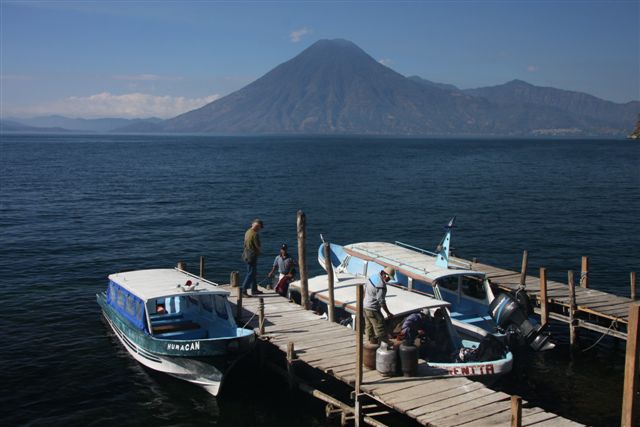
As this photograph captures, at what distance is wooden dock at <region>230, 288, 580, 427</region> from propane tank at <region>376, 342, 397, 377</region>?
0.53 feet

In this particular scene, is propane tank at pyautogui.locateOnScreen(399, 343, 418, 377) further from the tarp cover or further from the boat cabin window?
the tarp cover

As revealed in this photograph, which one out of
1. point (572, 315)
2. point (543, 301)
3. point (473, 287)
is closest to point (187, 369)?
point (473, 287)

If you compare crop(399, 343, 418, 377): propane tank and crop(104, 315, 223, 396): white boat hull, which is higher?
crop(399, 343, 418, 377): propane tank

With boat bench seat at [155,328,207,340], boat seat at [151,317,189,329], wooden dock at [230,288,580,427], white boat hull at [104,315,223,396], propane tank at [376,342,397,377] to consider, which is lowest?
white boat hull at [104,315,223,396]

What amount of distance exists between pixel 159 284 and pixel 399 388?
350 inches

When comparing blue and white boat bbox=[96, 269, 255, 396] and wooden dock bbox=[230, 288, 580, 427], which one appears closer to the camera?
wooden dock bbox=[230, 288, 580, 427]

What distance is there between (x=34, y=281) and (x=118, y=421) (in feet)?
49.7

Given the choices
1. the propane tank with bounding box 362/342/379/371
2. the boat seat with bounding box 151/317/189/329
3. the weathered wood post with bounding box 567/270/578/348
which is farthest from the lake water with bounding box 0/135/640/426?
the propane tank with bounding box 362/342/379/371

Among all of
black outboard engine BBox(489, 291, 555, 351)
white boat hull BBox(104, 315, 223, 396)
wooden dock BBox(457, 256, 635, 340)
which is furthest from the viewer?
wooden dock BBox(457, 256, 635, 340)

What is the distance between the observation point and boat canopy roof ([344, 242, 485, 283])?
20.8 metres

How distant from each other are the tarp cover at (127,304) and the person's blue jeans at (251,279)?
14.1ft

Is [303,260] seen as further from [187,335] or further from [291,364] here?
[291,364]

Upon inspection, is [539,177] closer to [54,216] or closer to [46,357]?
[54,216]

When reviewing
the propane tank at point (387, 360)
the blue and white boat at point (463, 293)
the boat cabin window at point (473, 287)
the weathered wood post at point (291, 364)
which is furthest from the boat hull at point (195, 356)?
Answer: the boat cabin window at point (473, 287)
